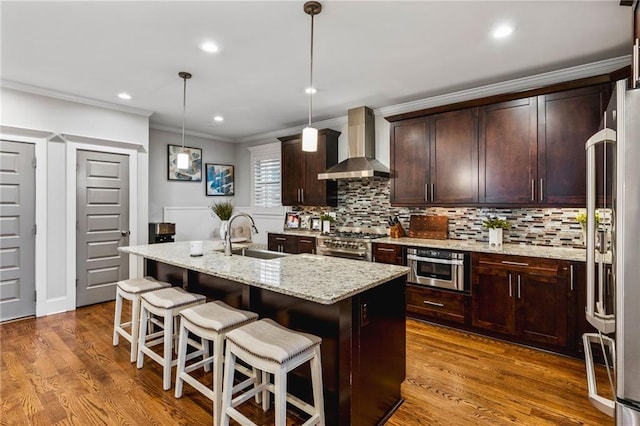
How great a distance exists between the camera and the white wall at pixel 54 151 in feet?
12.2

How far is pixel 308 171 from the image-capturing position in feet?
17.0

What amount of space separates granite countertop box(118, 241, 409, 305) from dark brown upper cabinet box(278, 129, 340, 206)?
7.96 feet

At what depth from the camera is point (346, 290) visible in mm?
1643

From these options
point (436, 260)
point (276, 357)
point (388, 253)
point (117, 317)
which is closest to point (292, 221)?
point (388, 253)

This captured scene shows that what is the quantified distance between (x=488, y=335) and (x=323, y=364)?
2.24 metres

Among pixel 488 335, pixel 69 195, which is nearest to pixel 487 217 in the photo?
pixel 488 335

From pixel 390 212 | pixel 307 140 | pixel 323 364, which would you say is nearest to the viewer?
pixel 323 364

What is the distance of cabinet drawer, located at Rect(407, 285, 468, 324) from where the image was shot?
11.3 ft

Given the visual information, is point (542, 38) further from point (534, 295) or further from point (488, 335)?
point (488, 335)

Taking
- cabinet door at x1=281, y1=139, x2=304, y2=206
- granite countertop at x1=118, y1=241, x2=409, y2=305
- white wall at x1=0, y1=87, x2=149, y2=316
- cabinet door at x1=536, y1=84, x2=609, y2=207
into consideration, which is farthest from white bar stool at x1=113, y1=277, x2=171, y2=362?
cabinet door at x1=536, y1=84, x2=609, y2=207

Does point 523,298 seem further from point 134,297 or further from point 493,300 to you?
point 134,297

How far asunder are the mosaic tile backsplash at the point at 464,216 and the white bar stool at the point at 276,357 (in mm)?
2932

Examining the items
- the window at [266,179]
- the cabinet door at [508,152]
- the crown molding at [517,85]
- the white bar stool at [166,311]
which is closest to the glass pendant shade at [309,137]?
the white bar stool at [166,311]

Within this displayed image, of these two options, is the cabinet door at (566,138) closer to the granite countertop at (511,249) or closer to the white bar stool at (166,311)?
the granite countertop at (511,249)
